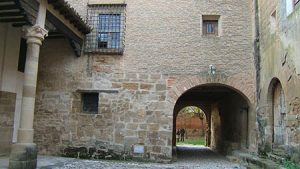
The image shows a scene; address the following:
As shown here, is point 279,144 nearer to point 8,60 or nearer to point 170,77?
point 170,77

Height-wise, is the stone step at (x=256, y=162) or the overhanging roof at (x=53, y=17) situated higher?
Answer: the overhanging roof at (x=53, y=17)

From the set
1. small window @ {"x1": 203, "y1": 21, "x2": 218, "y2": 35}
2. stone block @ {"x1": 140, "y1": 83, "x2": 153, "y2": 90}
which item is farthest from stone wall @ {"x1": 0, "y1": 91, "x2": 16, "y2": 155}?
small window @ {"x1": 203, "y1": 21, "x2": 218, "y2": 35}

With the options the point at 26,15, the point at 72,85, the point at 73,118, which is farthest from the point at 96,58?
the point at 26,15

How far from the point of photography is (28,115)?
811 centimetres

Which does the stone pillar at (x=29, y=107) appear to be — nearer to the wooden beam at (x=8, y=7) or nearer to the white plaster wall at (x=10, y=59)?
the wooden beam at (x=8, y=7)

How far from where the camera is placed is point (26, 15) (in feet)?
25.9

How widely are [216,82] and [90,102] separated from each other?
4.23m

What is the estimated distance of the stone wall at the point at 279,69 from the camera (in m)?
7.55

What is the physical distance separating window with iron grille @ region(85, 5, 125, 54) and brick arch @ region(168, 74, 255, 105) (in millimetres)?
2380

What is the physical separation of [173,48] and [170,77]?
98 cm

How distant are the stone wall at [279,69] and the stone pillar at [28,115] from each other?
5901mm

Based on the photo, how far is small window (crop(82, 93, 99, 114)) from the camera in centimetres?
1143

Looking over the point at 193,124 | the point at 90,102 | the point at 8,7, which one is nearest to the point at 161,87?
the point at 90,102

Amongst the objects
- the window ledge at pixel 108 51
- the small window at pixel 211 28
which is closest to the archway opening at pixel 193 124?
the small window at pixel 211 28
